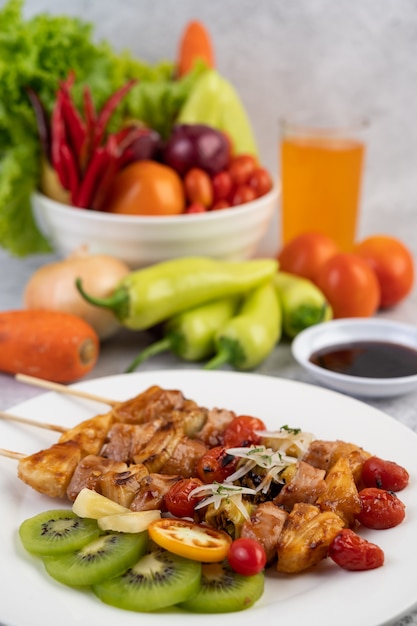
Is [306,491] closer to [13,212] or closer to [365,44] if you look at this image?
[13,212]

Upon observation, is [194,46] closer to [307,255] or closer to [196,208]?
[196,208]

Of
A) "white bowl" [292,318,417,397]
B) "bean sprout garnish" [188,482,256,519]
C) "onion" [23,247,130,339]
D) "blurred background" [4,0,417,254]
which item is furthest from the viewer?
"blurred background" [4,0,417,254]

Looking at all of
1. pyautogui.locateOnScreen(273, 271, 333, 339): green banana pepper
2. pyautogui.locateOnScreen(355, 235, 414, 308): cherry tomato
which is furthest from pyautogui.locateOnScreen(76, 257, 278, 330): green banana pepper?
pyautogui.locateOnScreen(355, 235, 414, 308): cherry tomato

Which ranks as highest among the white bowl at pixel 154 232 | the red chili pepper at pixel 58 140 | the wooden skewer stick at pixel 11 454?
the red chili pepper at pixel 58 140

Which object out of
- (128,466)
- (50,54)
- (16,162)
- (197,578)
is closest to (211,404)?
(128,466)

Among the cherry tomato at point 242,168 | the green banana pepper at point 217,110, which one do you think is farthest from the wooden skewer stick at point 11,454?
the green banana pepper at point 217,110

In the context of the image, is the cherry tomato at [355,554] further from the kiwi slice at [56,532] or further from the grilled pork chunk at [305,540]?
the kiwi slice at [56,532]

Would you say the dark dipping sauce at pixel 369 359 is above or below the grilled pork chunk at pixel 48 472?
below

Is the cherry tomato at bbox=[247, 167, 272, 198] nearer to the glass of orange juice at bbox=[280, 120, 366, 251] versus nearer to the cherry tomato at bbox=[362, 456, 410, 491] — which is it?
the glass of orange juice at bbox=[280, 120, 366, 251]
